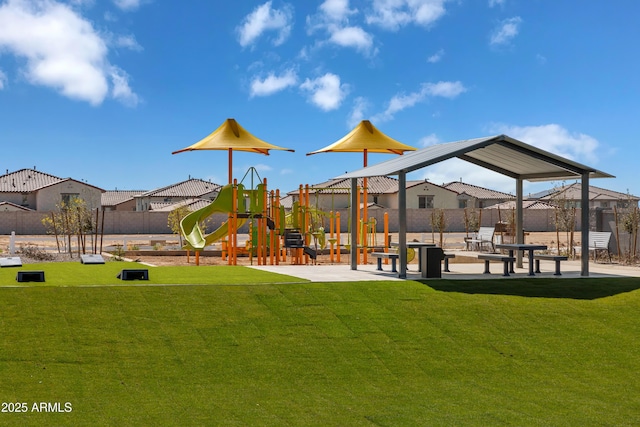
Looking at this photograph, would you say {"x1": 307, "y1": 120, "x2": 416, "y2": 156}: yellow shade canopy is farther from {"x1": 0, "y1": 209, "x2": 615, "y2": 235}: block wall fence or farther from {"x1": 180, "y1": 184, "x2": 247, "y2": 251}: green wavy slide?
{"x1": 0, "y1": 209, "x2": 615, "y2": 235}: block wall fence

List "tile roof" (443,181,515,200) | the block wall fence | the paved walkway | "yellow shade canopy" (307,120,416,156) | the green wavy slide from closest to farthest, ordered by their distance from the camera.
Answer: the paved walkway
the green wavy slide
"yellow shade canopy" (307,120,416,156)
the block wall fence
"tile roof" (443,181,515,200)

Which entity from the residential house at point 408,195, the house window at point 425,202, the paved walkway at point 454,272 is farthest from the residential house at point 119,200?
the paved walkway at point 454,272

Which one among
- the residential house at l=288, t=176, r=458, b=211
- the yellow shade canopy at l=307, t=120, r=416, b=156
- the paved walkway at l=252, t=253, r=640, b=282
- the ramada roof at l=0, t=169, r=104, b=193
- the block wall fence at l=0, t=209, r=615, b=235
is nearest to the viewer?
the paved walkway at l=252, t=253, r=640, b=282

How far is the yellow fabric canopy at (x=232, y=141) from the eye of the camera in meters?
21.2

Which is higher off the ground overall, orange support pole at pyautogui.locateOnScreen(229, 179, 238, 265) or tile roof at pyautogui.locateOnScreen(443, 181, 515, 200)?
tile roof at pyautogui.locateOnScreen(443, 181, 515, 200)

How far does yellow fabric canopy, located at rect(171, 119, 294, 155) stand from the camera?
21.2 meters

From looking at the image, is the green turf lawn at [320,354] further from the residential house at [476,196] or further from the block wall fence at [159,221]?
the residential house at [476,196]

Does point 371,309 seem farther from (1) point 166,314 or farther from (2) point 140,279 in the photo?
(2) point 140,279

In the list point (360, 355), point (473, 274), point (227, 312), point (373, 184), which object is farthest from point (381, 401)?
point (373, 184)

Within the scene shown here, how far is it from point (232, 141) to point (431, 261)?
8.38 m

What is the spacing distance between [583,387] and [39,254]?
1798 cm

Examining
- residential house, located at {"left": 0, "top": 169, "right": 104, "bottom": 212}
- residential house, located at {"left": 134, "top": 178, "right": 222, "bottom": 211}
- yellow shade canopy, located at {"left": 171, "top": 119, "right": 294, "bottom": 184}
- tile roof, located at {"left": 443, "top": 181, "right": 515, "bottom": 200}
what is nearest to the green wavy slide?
yellow shade canopy, located at {"left": 171, "top": 119, "right": 294, "bottom": 184}

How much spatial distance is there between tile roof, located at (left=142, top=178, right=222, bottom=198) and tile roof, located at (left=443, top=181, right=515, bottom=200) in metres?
21.9

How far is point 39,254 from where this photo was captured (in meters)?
23.5
